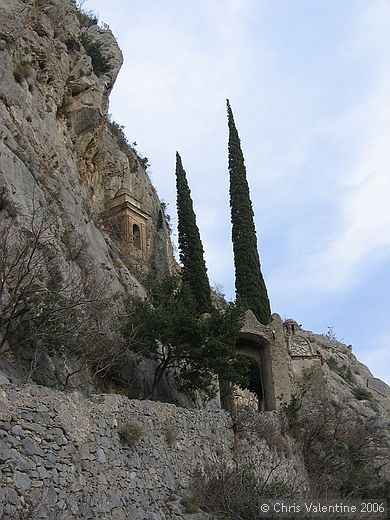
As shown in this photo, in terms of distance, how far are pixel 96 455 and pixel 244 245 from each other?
20642 mm

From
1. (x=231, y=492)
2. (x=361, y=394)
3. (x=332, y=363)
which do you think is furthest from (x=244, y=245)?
(x=332, y=363)

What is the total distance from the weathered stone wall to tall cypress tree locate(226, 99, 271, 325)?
41.3 feet

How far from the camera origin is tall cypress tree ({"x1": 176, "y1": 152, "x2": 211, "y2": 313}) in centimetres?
2782

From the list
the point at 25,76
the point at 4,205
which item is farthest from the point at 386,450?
the point at 25,76

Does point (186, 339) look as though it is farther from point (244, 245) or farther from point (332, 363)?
point (332, 363)

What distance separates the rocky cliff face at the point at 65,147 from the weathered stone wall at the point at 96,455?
3883 mm

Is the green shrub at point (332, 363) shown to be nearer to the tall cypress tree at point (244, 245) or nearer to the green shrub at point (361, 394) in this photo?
the green shrub at point (361, 394)

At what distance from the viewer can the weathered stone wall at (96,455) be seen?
10.5 m

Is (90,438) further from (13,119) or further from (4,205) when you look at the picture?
(13,119)

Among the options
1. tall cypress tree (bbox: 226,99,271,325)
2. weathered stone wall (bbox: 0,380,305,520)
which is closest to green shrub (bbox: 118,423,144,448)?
weathered stone wall (bbox: 0,380,305,520)

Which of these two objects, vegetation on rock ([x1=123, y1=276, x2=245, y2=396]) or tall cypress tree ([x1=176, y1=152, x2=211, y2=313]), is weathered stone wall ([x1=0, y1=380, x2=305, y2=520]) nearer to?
vegetation on rock ([x1=123, y1=276, x2=245, y2=396])

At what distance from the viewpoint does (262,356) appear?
27.9 meters

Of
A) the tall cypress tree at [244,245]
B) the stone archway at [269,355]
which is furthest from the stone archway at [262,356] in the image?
the tall cypress tree at [244,245]

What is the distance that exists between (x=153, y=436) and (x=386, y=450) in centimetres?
1346
